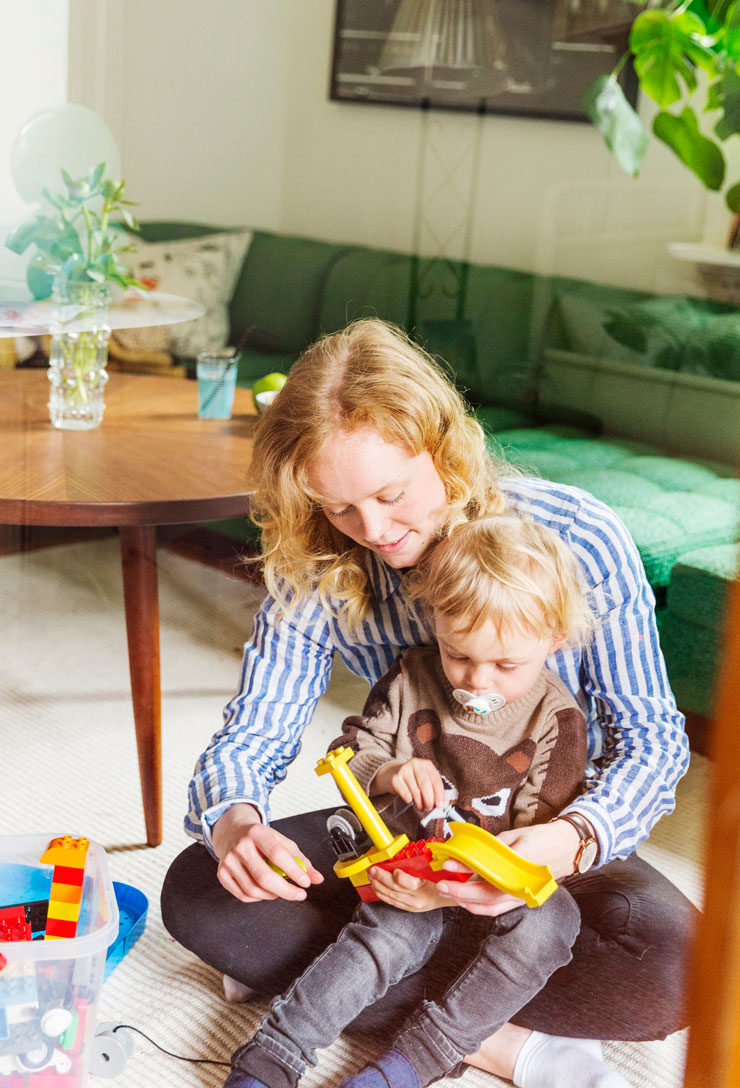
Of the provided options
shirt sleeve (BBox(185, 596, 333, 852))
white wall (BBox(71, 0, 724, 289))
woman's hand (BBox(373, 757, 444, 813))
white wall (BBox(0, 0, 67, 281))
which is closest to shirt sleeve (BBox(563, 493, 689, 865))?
woman's hand (BBox(373, 757, 444, 813))

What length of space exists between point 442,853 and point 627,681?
225 millimetres

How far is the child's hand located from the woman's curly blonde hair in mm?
161

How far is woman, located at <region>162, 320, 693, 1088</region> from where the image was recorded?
0.86m

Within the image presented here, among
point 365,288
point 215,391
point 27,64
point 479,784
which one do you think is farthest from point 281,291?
point 479,784

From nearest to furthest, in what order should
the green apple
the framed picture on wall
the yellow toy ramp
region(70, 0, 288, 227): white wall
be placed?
the yellow toy ramp, region(70, 0, 288, 227): white wall, the framed picture on wall, the green apple

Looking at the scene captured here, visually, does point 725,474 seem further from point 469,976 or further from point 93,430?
point 93,430

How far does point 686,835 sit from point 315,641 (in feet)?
1.58

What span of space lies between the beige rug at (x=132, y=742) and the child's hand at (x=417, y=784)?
121 mm

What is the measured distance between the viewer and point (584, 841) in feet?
2.81

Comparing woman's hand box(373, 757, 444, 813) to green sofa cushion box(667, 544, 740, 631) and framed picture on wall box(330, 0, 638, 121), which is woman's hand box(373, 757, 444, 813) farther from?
framed picture on wall box(330, 0, 638, 121)

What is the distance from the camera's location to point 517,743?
90 cm

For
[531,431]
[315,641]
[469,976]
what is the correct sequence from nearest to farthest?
[469,976] < [315,641] < [531,431]

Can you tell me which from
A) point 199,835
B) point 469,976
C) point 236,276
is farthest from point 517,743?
point 236,276

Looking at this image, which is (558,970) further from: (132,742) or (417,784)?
(132,742)
